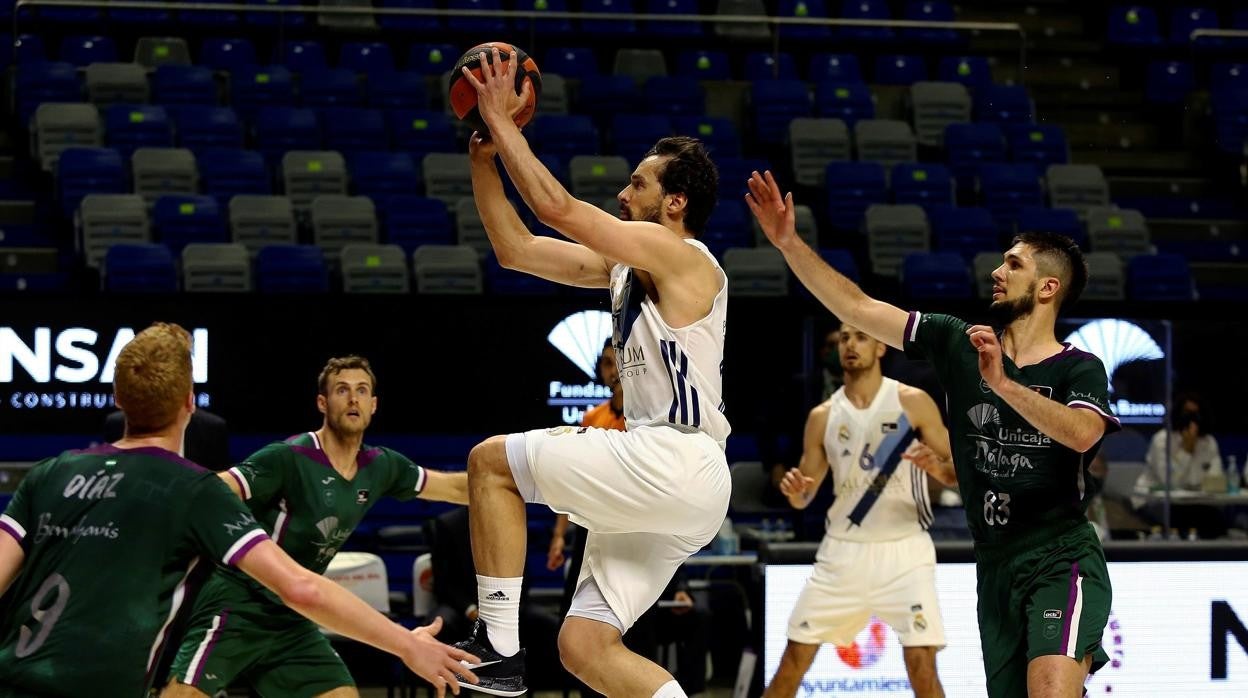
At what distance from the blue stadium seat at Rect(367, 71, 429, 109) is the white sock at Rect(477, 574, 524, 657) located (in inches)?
429

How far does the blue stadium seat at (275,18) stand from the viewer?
16.1 metres

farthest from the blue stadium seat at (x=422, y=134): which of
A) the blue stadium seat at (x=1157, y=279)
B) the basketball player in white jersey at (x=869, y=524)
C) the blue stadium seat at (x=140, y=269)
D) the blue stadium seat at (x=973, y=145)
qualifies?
the basketball player in white jersey at (x=869, y=524)

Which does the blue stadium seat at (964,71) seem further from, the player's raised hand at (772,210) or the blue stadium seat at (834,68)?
the player's raised hand at (772,210)

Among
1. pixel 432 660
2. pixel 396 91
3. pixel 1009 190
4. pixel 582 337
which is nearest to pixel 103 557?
pixel 432 660

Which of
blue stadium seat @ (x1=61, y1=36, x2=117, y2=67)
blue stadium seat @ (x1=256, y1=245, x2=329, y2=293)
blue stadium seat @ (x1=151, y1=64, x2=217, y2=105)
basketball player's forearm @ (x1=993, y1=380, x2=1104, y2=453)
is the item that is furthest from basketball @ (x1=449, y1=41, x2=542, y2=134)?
blue stadium seat @ (x1=61, y1=36, x2=117, y2=67)

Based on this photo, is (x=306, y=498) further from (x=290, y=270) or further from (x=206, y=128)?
(x=206, y=128)

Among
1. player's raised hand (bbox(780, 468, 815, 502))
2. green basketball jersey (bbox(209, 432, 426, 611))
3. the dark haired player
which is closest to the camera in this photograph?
the dark haired player

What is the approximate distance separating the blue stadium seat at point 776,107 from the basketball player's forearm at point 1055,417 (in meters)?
10.8

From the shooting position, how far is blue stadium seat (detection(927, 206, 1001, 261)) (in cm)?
1406

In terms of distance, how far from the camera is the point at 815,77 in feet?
54.9

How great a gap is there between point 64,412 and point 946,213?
821 centimetres

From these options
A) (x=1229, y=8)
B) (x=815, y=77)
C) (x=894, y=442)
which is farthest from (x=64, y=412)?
(x=1229, y=8)

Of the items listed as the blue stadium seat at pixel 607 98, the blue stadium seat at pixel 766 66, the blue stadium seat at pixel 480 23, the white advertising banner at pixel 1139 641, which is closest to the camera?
the white advertising banner at pixel 1139 641

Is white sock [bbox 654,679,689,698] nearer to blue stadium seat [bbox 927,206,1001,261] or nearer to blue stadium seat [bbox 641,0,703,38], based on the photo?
blue stadium seat [bbox 927,206,1001,261]
